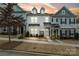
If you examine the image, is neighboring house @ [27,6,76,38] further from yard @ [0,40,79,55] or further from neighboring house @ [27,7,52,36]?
yard @ [0,40,79,55]

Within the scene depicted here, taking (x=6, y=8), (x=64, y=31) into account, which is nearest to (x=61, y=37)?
(x=64, y=31)

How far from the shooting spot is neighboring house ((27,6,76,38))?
8141 millimetres

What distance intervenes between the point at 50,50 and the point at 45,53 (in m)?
0.07

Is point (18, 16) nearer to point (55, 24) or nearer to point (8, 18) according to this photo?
point (8, 18)

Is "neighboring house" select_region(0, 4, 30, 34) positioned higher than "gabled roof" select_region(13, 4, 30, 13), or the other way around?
"gabled roof" select_region(13, 4, 30, 13)

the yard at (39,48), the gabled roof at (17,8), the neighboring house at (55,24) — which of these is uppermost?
the gabled roof at (17,8)

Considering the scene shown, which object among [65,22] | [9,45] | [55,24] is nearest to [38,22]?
[55,24]

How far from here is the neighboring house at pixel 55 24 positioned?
26.7ft

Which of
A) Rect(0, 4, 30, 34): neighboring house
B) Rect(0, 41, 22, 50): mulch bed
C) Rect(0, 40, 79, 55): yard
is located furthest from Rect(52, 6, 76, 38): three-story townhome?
Rect(0, 41, 22, 50): mulch bed

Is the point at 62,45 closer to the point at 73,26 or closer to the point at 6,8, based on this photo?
the point at 73,26

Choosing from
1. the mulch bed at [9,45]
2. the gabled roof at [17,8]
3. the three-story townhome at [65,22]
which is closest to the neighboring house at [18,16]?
the gabled roof at [17,8]

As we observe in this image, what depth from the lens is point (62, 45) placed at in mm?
8125

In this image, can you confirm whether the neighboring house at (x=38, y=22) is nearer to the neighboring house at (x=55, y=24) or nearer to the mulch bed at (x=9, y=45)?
the neighboring house at (x=55, y=24)

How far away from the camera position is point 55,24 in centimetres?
815
